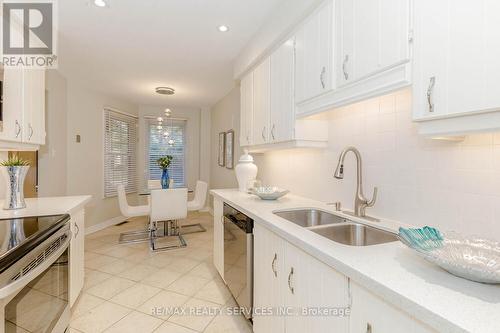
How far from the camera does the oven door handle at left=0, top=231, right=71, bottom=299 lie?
88cm

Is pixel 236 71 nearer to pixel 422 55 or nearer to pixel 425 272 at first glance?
pixel 422 55

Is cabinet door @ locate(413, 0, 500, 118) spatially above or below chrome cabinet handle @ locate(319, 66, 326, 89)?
below

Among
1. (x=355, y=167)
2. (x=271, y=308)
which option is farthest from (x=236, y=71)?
(x=271, y=308)

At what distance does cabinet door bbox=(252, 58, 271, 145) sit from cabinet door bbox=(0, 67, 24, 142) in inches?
80.0

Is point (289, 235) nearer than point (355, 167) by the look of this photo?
Yes

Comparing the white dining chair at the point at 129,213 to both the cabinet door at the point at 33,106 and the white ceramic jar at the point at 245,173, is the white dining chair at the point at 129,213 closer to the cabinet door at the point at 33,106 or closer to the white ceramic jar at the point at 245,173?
the cabinet door at the point at 33,106

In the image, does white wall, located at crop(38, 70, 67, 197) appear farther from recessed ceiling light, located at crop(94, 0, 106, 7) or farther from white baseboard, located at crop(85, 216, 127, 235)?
recessed ceiling light, located at crop(94, 0, 106, 7)

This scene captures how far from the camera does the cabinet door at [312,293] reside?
2.97 feet

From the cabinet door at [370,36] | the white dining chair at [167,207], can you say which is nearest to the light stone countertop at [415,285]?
the cabinet door at [370,36]

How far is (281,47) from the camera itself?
2029mm

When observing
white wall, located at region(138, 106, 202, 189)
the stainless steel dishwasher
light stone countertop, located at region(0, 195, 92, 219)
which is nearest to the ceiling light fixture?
Answer: white wall, located at region(138, 106, 202, 189)

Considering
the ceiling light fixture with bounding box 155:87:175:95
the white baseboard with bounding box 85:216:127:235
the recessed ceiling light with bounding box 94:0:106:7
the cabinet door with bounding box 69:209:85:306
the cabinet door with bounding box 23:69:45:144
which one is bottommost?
the white baseboard with bounding box 85:216:127:235

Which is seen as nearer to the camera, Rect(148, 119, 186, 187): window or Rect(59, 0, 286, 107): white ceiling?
Rect(59, 0, 286, 107): white ceiling

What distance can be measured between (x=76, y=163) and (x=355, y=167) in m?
4.32
